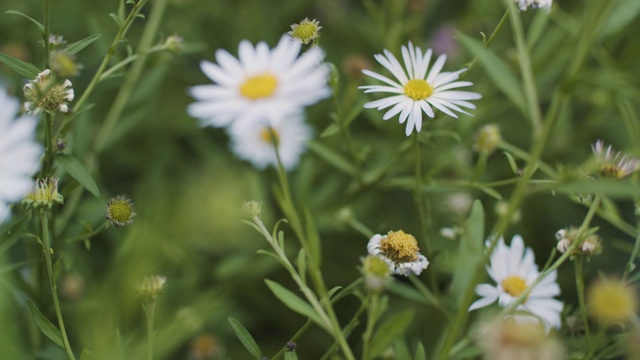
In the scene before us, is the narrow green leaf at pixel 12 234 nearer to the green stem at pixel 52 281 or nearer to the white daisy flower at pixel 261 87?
the green stem at pixel 52 281

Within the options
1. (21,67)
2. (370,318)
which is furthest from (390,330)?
(21,67)

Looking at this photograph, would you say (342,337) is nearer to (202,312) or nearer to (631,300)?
(631,300)

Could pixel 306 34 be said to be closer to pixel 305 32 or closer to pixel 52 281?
pixel 305 32

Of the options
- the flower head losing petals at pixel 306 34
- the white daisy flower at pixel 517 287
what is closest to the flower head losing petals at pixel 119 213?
the flower head losing petals at pixel 306 34

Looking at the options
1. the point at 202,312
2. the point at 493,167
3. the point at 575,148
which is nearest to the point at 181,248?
the point at 202,312

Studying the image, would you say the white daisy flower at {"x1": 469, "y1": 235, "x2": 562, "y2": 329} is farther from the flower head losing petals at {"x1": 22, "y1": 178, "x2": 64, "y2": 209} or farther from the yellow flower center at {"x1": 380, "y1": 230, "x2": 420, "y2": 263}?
the flower head losing petals at {"x1": 22, "y1": 178, "x2": 64, "y2": 209}

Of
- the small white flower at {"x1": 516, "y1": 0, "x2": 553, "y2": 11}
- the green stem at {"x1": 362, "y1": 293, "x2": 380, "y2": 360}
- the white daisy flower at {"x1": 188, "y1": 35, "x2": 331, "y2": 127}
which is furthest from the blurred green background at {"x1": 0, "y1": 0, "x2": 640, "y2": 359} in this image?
the green stem at {"x1": 362, "y1": 293, "x2": 380, "y2": 360}

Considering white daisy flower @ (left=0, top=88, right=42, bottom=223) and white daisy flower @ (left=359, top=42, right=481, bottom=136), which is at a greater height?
white daisy flower @ (left=359, top=42, right=481, bottom=136)
